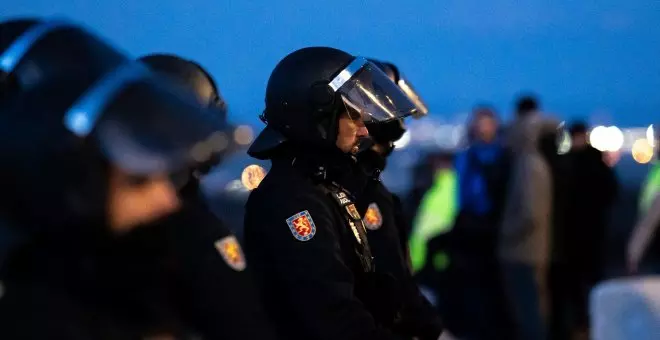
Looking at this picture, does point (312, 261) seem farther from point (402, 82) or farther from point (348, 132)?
point (402, 82)

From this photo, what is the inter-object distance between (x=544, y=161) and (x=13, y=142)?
6819 millimetres

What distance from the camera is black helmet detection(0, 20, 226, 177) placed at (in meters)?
2.03

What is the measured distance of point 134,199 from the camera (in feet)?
6.92

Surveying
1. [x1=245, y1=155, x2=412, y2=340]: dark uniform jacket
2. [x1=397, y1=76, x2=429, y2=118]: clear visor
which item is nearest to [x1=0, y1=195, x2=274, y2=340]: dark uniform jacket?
[x1=245, y1=155, x2=412, y2=340]: dark uniform jacket

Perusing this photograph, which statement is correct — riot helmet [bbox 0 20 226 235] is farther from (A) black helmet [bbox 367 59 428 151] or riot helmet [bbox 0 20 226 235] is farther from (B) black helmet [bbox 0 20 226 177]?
(A) black helmet [bbox 367 59 428 151]

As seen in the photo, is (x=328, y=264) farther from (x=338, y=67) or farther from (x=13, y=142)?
(x=13, y=142)

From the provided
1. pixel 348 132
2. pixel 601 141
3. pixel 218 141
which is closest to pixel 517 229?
pixel 601 141

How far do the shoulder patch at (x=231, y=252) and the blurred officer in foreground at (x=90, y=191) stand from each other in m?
0.21

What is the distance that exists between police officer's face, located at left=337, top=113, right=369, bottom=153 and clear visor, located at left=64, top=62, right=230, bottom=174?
1.77 metres

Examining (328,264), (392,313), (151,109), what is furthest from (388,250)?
(151,109)

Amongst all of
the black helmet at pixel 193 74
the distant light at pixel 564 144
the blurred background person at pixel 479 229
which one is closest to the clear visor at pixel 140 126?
the black helmet at pixel 193 74

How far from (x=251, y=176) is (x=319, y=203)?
56 centimetres

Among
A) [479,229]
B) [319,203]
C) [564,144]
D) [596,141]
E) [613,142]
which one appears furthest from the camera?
[613,142]

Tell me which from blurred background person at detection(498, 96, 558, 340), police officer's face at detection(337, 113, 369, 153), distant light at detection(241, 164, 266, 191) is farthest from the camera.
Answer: blurred background person at detection(498, 96, 558, 340)
